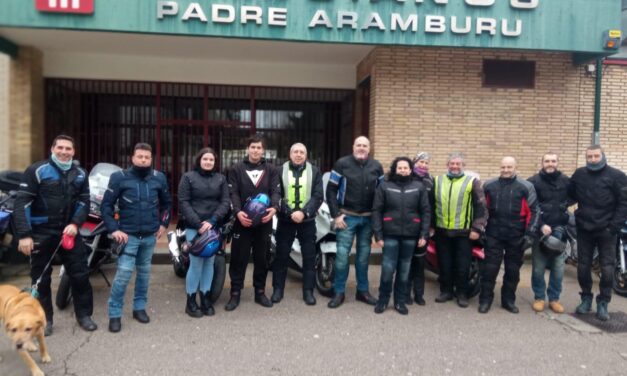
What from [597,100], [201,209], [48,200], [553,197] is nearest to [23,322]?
[48,200]

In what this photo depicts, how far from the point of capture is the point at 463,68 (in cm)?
866

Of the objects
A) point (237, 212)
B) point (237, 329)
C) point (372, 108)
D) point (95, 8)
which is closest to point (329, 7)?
point (372, 108)

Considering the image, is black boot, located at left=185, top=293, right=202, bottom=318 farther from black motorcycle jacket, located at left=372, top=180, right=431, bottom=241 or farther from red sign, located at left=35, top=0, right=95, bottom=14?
red sign, located at left=35, top=0, right=95, bottom=14

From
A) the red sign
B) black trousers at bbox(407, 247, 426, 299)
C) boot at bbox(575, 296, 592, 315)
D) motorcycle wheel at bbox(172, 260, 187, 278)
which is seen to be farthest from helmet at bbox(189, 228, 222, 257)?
the red sign

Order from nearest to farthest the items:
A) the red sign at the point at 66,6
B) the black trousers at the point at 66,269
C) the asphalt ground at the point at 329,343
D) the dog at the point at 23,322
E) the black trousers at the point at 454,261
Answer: the dog at the point at 23,322 < the asphalt ground at the point at 329,343 < the black trousers at the point at 66,269 < the black trousers at the point at 454,261 < the red sign at the point at 66,6

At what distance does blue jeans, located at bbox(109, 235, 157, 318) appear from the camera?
4.40 metres

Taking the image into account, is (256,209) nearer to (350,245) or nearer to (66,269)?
(350,245)

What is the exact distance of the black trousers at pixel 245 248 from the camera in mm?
4980

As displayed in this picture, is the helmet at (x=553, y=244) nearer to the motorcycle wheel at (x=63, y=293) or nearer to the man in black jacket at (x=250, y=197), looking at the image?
the man in black jacket at (x=250, y=197)

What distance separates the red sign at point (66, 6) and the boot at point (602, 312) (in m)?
7.63

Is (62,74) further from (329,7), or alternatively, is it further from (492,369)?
(492,369)

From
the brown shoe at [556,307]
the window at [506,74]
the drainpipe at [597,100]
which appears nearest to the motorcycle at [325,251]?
the brown shoe at [556,307]

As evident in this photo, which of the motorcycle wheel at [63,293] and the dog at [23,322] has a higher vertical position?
the dog at [23,322]

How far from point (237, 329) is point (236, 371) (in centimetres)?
85
